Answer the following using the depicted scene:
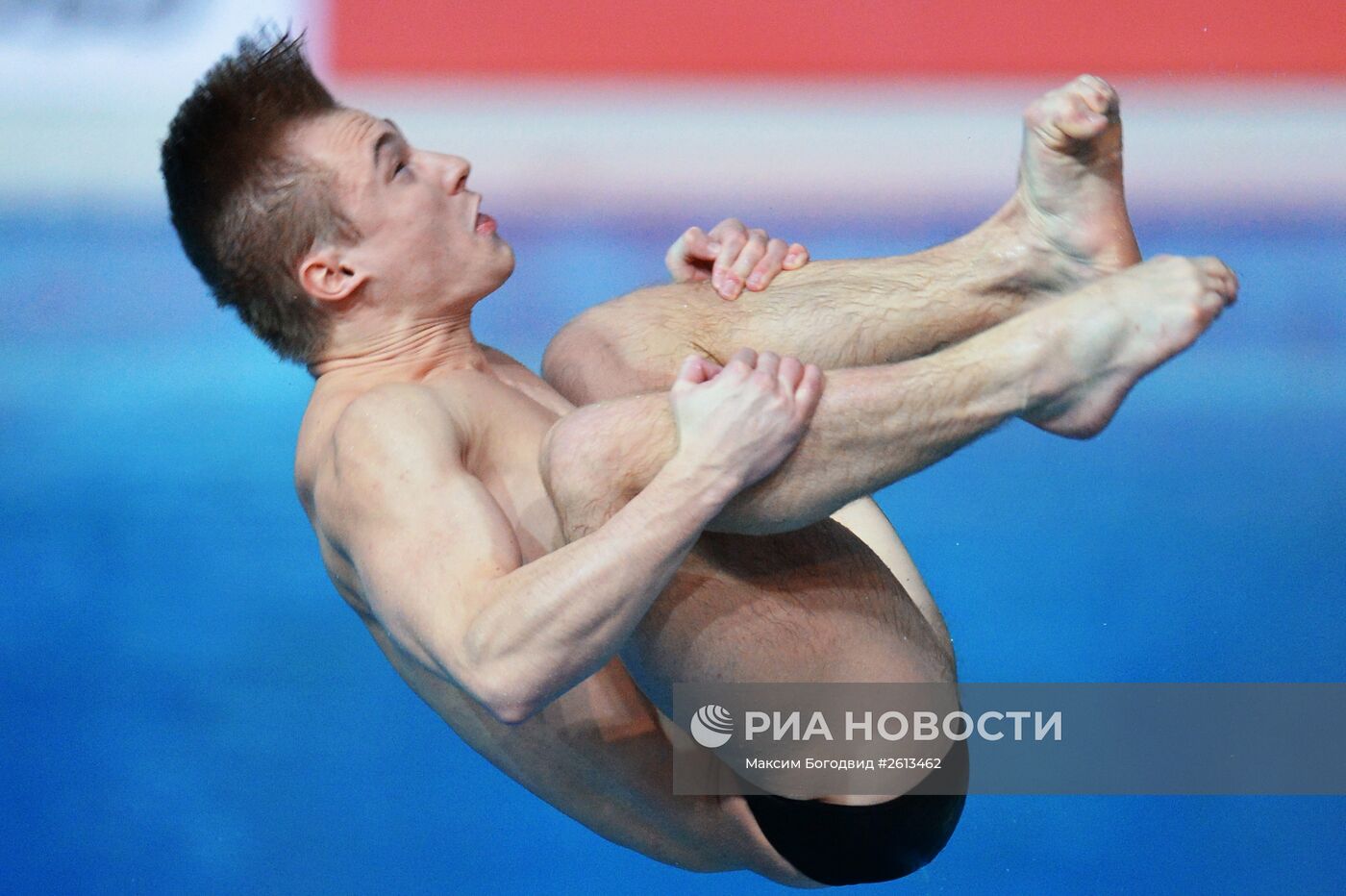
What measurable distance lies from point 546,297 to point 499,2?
0.50m

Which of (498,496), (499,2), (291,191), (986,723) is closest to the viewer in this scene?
(498,496)

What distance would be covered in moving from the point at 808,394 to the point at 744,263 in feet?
1.23

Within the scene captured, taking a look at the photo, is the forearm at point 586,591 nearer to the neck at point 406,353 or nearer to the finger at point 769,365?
the finger at point 769,365

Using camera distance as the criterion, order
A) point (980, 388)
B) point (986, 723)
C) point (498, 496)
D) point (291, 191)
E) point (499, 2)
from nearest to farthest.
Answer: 1. point (980, 388)
2. point (498, 496)
3. point (291, 191)
4. point (986, 723)
5. point (499, 2)

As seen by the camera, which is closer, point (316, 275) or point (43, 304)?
point (316, 275)

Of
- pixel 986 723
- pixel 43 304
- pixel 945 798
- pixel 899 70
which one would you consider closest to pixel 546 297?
pixel 899 70

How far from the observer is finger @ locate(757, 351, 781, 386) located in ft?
3.34

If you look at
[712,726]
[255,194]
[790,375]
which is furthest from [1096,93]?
[255,194]

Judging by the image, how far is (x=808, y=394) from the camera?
102cm

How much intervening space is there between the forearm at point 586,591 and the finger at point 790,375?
3.1 inches

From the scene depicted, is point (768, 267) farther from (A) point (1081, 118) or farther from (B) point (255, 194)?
(B) point (255, 194)

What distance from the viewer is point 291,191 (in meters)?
1.29

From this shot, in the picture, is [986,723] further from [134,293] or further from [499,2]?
[134,293]

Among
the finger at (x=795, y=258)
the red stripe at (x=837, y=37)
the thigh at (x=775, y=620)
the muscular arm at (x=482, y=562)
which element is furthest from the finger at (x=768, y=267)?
the red stripe at (x=837, y=37)
